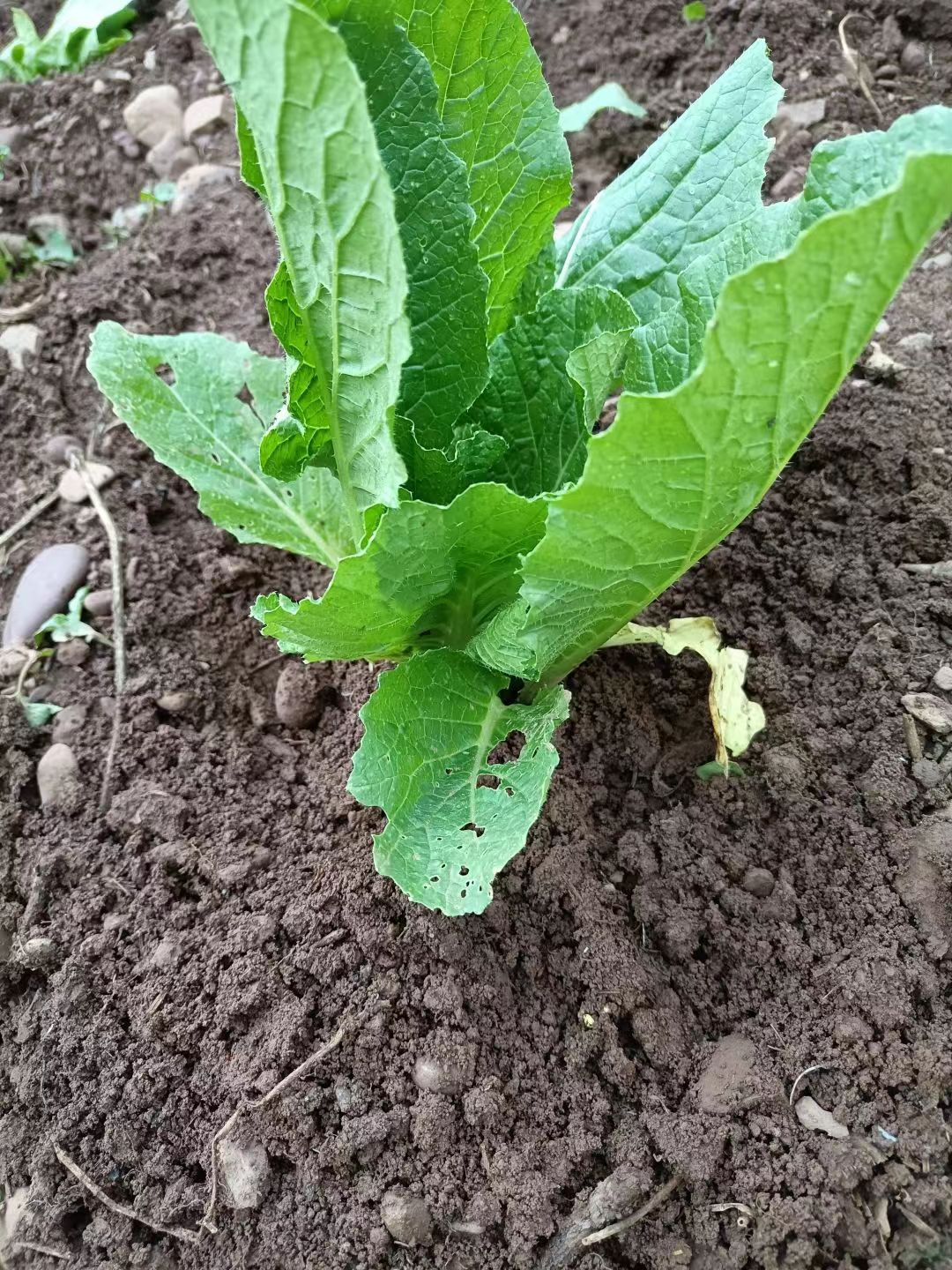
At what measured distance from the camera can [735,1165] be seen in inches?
51.9

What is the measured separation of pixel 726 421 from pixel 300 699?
103 cm

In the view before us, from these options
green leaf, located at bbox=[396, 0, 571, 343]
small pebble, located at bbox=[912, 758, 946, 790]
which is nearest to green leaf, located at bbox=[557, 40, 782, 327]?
green leaf, located at bbox=[396, 0, 571, 343]

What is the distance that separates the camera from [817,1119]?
1337mm

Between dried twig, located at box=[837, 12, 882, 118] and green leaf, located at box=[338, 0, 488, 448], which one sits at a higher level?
green leaf, located at box=[338, 0, 488, 448]

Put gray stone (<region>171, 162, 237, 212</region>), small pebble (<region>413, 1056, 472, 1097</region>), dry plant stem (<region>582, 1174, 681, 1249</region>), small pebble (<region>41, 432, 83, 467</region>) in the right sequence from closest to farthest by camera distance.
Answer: dry plant stem (<region>582, 1174, 681, 1249</region>), small pebble (<region>413, 1056, 472, 1097</region>), small pebble (<region>41, 432, 83, 467</region>), gray stone (<region>171, 162, 237, 212</region>)

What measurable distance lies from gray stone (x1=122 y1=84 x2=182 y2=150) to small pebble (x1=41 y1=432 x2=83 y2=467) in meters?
1.27

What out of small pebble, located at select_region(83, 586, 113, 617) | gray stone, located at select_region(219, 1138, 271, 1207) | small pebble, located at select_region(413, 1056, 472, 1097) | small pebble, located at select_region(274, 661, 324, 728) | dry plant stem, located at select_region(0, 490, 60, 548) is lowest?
small pebble, located at select_region(413, 1056, 472, 1097)

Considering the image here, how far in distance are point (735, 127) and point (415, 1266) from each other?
5.77 ft

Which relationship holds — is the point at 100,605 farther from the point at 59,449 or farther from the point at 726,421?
the point at 726,421

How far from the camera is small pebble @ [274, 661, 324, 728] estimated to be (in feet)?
6.14

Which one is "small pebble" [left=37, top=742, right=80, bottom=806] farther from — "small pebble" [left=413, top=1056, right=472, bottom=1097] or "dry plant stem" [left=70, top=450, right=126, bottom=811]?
"small pebble" [left=413, top=1056, right=472, bottom=1097]

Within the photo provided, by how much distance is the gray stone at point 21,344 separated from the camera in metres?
2.51

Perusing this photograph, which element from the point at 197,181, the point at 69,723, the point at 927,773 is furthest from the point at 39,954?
the point at 197,181

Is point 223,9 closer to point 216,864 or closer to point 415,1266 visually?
point 216,864
